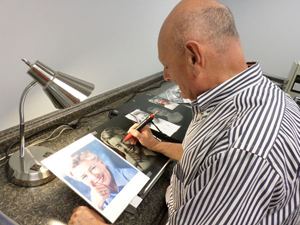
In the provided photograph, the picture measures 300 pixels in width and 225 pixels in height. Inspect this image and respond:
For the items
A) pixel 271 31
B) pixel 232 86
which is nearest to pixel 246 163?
pixel 232 86

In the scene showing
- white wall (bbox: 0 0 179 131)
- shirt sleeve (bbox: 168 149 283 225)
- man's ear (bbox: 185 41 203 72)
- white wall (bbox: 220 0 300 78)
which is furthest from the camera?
white wall (bbox: 220 0 300 78)

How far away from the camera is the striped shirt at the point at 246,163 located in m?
0.39

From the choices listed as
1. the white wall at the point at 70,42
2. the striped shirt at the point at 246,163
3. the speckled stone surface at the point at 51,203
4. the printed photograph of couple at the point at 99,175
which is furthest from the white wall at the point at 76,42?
the striped shirt at the point at 246,163

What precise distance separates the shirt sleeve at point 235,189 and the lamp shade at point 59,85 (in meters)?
0.39

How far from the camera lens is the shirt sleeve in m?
0.38

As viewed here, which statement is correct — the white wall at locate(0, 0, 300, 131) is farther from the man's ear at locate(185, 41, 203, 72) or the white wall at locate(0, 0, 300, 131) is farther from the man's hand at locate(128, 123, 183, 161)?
the man's ear at locate(185, 41, 203, 72)

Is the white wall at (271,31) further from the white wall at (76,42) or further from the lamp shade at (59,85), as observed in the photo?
the lamp shade at (59,85)

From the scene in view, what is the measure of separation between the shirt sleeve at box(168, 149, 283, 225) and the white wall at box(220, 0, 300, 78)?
2.18m

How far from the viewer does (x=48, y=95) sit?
0.54 m

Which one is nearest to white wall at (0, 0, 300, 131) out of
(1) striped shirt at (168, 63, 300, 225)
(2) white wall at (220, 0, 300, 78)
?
(1) striped shirt at (168, 63, 300, 225)

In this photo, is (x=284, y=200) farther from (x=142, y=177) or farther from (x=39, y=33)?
(x=39, y=33)

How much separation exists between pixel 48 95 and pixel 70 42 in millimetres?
422

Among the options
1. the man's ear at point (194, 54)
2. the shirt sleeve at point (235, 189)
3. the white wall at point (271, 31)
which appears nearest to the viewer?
the shirt sleeve at point (235, 189)

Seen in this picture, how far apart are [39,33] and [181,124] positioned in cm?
72
